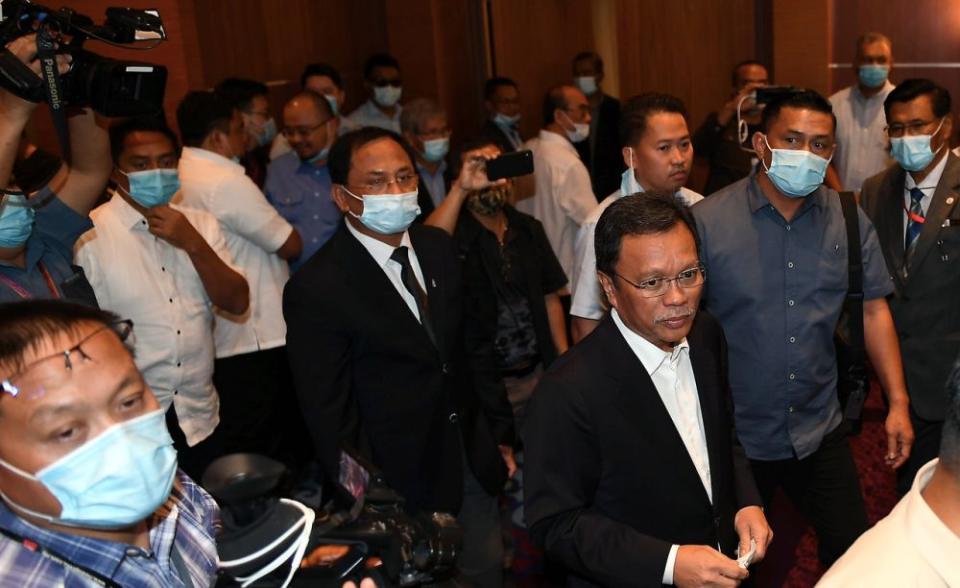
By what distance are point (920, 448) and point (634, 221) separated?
1.89 meters

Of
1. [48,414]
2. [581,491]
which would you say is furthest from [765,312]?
[48,414]

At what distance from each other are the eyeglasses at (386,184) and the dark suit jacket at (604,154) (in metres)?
4.04

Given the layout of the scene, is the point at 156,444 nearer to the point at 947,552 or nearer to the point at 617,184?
the point at 947,552

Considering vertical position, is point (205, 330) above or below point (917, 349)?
above

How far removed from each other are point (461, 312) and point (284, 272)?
147cm

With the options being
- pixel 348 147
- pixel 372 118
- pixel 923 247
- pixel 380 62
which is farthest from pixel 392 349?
pixel 380 62

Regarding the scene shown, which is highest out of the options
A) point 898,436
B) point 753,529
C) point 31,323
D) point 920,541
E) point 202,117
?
point 202,117

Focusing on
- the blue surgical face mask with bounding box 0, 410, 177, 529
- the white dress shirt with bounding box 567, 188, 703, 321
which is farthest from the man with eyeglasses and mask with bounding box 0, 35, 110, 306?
the white dress shirt with bounding box 567, 188, 703, 321

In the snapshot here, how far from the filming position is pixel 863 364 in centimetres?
308

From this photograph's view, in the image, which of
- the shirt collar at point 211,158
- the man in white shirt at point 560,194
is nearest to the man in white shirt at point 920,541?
the shirt collar at point 211,158

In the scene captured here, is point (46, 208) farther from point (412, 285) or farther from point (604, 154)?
point (604, 154)

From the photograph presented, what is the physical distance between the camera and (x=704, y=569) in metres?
1.95

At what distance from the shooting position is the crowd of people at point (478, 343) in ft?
4.86

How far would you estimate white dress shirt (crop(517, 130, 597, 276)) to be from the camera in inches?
202
